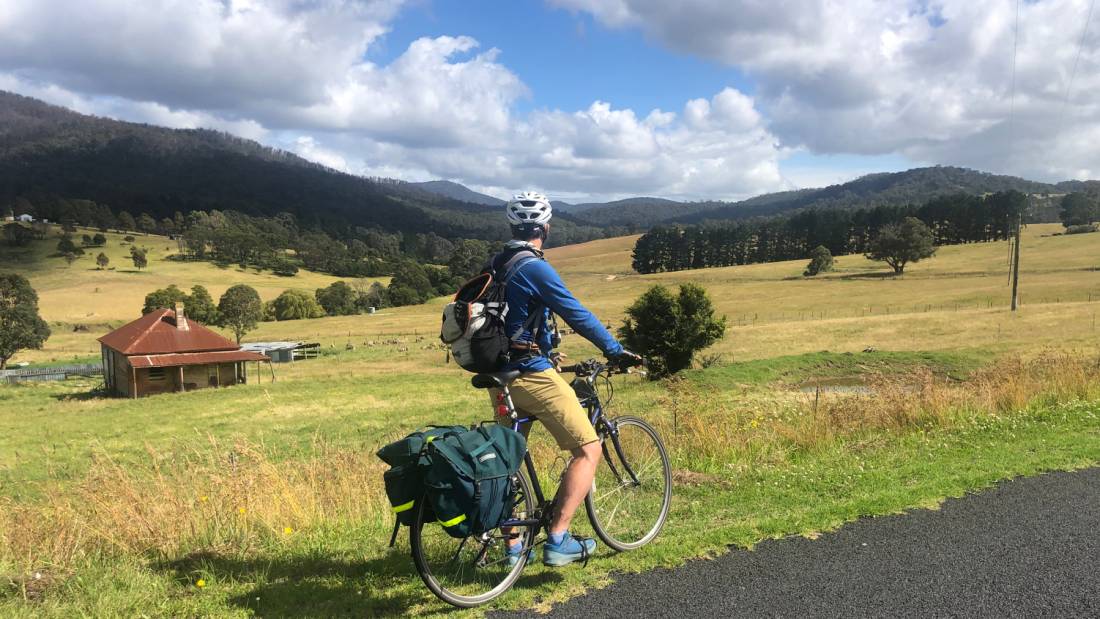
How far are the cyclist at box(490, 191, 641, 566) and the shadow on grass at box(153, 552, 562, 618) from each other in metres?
0.35

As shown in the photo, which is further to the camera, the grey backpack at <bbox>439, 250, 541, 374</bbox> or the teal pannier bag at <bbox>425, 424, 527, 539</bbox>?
the grey backpack at <bbox>439, 250, 541, 374</bbox>

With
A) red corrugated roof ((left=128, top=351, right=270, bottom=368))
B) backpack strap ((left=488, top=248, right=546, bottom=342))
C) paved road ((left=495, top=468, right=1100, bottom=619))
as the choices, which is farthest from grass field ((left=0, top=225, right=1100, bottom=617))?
red corrugated roof ((left=128, top=351, right=270, bottom=368))

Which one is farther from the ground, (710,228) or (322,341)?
Answer: (710,228)

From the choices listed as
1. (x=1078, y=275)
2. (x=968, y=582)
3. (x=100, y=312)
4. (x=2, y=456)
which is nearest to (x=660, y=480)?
(x=968, y=582)

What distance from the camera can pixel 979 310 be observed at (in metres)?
51.8

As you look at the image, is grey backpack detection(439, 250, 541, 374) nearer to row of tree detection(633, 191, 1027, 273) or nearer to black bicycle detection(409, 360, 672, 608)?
black bicycle detection(409, 360, 672, 608)

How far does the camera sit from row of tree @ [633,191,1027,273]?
12244 cm

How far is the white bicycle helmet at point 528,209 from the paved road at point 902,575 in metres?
2.31

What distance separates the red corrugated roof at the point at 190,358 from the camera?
44.6 metres

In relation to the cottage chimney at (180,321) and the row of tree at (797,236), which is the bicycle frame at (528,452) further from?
the row of tree at (797,236)

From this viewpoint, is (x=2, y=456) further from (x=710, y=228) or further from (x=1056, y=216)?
(x=1056, y=216)

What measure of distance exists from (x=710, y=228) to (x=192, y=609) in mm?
150929

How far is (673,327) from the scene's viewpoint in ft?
119

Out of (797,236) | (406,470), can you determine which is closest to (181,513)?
(406,470)
